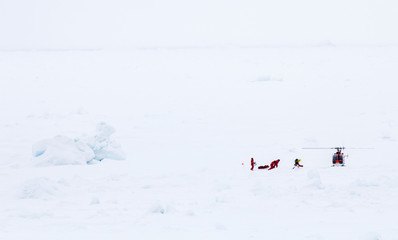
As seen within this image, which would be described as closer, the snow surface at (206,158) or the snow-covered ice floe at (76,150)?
the snow surface at (206,158)

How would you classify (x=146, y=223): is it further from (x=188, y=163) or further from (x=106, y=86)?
(x=106, y=86)

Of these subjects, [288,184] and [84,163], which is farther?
[84,163]

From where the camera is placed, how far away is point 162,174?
7523 mm

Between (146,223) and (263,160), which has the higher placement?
(263,160)

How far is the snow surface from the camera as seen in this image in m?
5.21

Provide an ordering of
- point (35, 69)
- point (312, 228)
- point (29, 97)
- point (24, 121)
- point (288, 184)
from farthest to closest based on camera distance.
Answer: point (35, 69) < point (29, 97) < point (24, 121) < point (288, 184) < point (312, 228)

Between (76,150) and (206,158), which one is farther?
(206,158)

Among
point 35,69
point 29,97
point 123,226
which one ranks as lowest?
point 123,226

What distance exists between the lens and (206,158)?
8633 millimetres

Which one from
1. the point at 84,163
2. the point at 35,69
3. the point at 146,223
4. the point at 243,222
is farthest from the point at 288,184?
the point at 35,69

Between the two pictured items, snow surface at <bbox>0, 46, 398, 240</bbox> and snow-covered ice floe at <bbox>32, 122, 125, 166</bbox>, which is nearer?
snow surface at <bbox>0, 46, 398, 240</bbox>

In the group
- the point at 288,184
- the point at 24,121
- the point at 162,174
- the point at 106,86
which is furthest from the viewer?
the point at 106,86

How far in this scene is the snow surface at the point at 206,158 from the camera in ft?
17.1

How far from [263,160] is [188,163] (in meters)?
1.39
